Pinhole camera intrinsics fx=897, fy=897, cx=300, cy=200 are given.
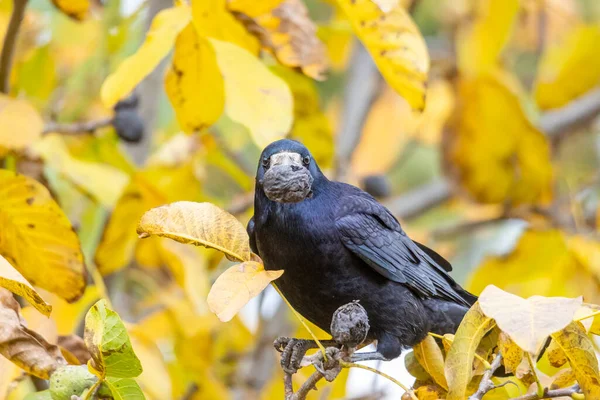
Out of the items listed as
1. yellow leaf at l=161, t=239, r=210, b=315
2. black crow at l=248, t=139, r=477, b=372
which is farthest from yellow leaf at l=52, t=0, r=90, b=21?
yellow leaf at l=161, t=239, r=210, b=315

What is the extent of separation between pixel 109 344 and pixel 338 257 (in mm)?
899

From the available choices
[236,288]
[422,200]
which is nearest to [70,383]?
[236,288]

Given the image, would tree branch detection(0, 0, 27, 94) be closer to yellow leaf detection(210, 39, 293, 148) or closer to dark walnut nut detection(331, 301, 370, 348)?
yellow leaf detection(210, 39, 293, 148)

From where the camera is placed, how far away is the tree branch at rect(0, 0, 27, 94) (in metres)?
2.42

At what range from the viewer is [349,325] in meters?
1.89

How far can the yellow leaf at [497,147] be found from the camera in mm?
3889

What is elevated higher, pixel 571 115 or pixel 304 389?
pixel 571 115

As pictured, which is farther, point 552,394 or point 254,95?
point 254,95

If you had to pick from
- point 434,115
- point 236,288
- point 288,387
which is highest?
point 236,288

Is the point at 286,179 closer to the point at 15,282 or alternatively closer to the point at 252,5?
the point at 252,5

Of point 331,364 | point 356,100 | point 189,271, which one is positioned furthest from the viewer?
point 356,100

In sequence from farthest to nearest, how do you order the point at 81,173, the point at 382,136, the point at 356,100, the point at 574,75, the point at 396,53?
1. the point at 382,136
2. the point at 574,75
3. the point at 356,100
4. the point at 81,173
5. the point at 396,53

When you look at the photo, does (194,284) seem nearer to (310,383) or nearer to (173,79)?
(173,79)

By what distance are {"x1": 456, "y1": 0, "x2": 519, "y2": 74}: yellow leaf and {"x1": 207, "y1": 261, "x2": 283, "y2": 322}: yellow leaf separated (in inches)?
87.4
